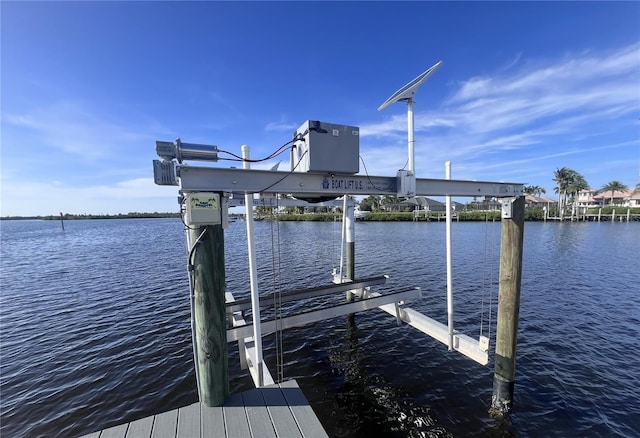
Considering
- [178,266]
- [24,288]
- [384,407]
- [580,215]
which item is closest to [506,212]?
[384,407]

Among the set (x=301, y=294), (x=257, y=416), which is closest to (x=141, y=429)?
(x=257, y=416)

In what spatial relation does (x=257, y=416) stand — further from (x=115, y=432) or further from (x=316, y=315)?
(x=316, y=315)

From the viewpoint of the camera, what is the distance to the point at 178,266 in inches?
685

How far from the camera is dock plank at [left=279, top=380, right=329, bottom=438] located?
2689mm

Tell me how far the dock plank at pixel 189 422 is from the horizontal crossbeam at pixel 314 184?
99.0 inches

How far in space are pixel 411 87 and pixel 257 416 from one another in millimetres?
4800

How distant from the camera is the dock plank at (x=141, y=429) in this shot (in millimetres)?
2651

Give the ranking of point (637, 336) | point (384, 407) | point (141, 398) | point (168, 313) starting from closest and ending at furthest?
point (384, 407) → point (141, 398) → point (637, 336) → point (168, 313)

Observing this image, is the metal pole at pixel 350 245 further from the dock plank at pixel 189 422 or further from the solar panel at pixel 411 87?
the dock plank at pixel 189 422

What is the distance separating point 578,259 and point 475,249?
6.32 m

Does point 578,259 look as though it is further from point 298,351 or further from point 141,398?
point 141,398

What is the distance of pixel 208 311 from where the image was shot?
3.07 m

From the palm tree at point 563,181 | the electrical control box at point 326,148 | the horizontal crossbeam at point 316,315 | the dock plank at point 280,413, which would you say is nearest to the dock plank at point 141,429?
the dock plank at point 280,413

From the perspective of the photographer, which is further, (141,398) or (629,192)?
(629,192)
